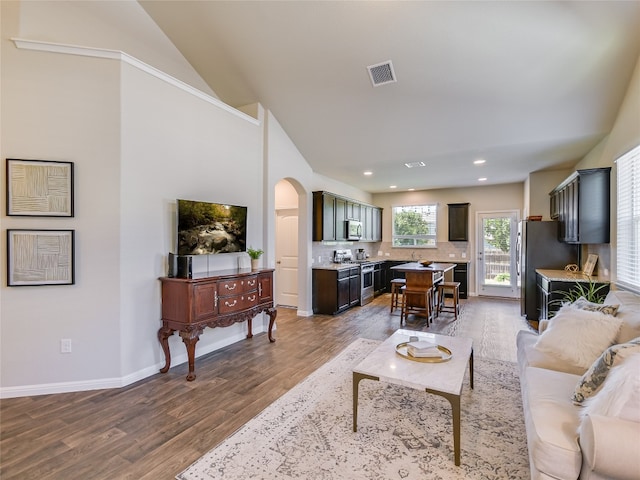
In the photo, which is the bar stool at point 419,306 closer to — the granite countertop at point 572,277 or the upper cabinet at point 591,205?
the granite countertop at point 572,277

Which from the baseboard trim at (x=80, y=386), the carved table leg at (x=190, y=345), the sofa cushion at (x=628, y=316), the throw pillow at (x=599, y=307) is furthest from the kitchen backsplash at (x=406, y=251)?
the sofa cushion at (x=628, y=316)

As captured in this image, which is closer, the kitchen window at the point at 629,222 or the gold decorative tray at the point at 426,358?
the gold decorative tray at the point at 426,358

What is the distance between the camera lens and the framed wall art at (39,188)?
274 cm

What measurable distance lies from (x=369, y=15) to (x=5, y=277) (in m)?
4.15

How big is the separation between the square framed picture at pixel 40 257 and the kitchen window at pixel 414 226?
7.49 m

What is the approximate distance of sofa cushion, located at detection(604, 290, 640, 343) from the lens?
2.12 meters

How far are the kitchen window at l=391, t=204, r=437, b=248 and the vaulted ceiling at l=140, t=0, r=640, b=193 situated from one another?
3.29m

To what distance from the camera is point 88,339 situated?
2.95 m

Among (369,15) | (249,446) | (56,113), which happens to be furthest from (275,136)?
(249,446)

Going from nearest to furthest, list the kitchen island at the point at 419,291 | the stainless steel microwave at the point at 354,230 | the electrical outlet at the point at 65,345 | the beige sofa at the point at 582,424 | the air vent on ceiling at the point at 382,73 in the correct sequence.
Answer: the beige sofa at the point at 582,424 < the electrical outlet at the point at 65,345 < the air vent on ceiling at the point at 382,73 < the kitchen island at the point at 419,291 < the stainless steel microwave at the point at 354,230

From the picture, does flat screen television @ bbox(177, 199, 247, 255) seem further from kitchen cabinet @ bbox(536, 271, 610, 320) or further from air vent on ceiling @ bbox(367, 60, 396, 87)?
kitchen cabinet @ bbox(536, 271, 610, 320)

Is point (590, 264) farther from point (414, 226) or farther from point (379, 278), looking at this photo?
point (414, 226)

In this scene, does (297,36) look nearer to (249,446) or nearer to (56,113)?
(56,113)

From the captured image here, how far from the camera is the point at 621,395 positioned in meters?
1.39
